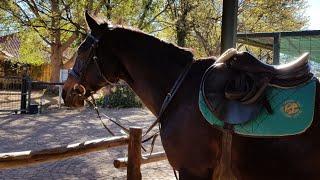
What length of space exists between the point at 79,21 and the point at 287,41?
13316 millimetres

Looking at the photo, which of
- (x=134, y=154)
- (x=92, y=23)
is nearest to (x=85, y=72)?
(x=92, y=23)

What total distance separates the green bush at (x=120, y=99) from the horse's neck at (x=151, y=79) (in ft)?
52.2

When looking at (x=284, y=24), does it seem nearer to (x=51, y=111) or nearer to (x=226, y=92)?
(x=51, y=111)

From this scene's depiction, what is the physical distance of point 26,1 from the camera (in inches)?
835

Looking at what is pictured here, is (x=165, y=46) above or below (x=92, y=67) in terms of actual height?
above

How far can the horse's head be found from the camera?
131 inches

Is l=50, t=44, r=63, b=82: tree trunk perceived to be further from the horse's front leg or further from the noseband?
the horse's front leg

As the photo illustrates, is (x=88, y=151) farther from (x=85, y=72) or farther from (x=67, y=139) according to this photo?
(x=67, y=139)

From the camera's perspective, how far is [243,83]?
8.94 ft

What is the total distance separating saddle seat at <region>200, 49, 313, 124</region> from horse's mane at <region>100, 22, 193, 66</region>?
349 millimetres

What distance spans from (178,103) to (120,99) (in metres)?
16.6

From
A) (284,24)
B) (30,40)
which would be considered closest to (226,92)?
(30,40)

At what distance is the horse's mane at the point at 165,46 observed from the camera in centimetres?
317

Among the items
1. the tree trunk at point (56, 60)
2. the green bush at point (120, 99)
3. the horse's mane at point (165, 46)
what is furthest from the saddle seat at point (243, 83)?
the tree trunk at point (56, 60)
